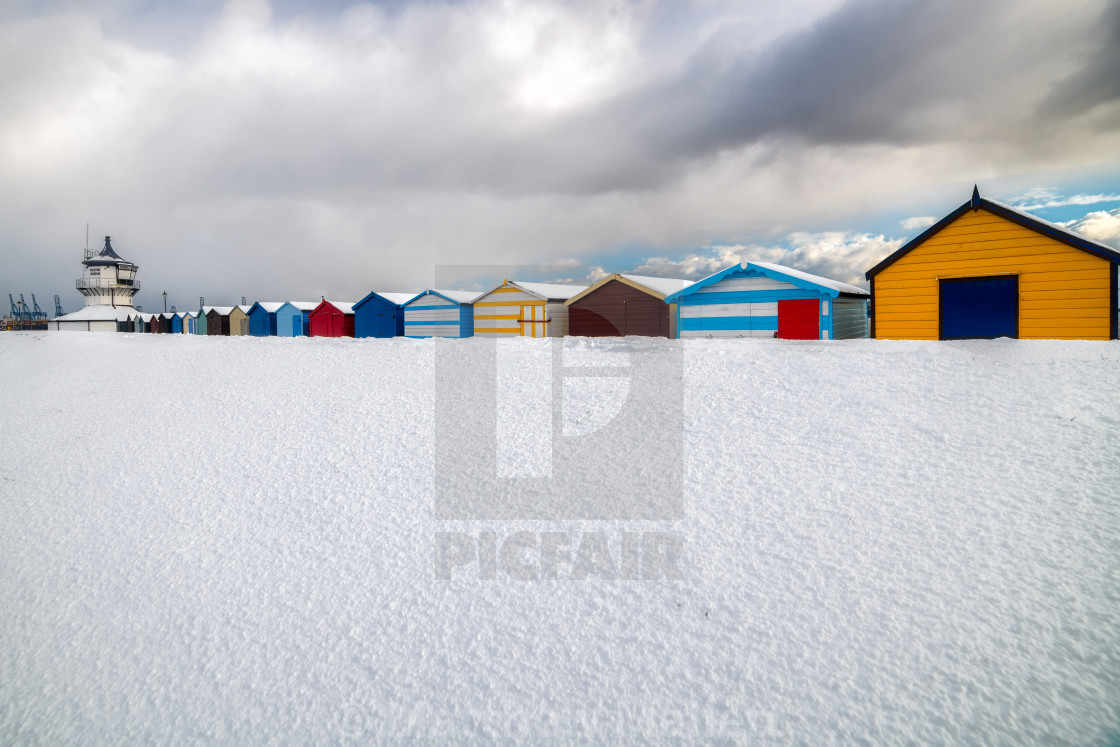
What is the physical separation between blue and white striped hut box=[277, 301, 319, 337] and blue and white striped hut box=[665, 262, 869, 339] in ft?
109

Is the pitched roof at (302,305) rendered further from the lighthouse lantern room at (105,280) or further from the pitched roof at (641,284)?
the lighthouse lantern room at (105,280)

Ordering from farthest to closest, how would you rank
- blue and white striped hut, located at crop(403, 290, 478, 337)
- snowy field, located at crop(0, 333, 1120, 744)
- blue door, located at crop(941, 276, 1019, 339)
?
1. blue and white striped hut, located at crop(403, 290, 478, 337)
2. blue door, located at crop(941, 276, 1019, 339)
3. snowy field, located at crop(0, 333, 1120, 744)

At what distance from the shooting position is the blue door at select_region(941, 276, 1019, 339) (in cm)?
1410

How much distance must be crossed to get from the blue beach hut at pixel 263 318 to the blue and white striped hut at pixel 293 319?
3.07ft

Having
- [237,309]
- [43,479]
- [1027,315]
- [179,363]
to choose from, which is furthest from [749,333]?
[237,309]

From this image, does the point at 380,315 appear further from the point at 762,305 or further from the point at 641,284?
the point at 762,305

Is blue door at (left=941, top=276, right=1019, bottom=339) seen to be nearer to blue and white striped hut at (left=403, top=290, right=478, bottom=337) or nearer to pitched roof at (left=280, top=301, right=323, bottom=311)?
blue and white striped hut at (left=403, top=290, right=478, bottom=337)

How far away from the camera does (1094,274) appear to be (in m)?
13.3

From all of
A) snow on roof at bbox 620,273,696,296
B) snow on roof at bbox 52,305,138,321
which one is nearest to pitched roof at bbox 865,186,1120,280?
snow on roof at bbox 620,273,696,296

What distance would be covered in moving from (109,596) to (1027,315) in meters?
18.4

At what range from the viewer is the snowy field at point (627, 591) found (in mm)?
3727

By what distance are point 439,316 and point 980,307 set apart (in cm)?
2621

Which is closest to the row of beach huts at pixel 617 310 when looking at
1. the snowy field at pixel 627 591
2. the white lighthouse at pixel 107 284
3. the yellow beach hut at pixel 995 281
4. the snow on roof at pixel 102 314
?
the yellow beach hut at pixel 995 281

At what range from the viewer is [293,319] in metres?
45.2
